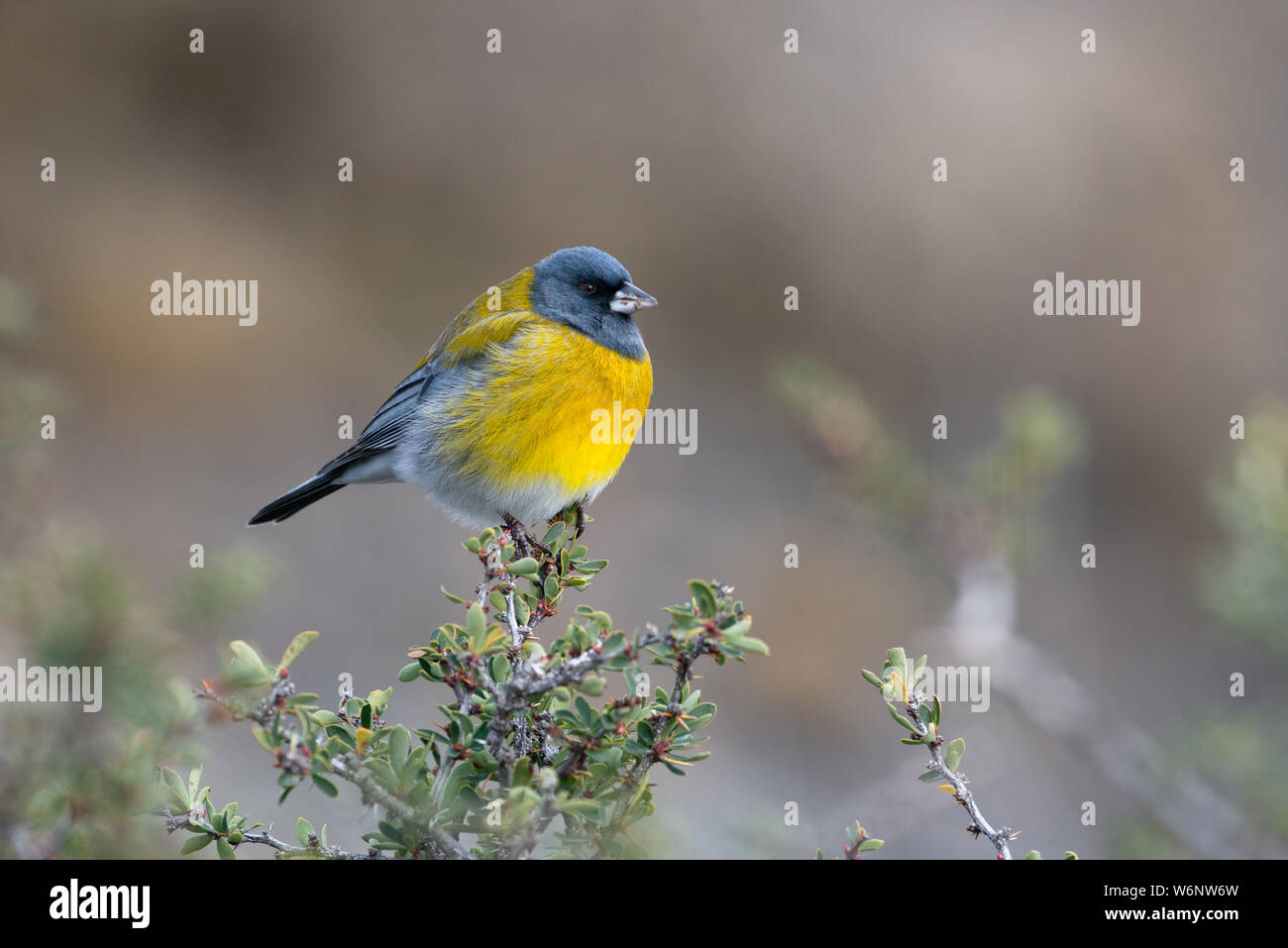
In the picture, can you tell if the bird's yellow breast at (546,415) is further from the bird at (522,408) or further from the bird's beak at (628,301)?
the bird's beak at (628,301)

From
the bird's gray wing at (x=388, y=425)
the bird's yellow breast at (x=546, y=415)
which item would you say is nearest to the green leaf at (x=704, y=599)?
the bird's yellow breast at (x=546, y=415)

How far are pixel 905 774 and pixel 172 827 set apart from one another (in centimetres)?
599

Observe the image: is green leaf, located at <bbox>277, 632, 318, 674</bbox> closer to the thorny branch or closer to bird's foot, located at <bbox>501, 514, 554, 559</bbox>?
the thorny branch

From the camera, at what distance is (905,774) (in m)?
7.03

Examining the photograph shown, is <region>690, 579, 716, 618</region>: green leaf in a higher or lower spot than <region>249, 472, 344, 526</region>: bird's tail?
lower

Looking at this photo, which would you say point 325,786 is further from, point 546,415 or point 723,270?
point 723,270

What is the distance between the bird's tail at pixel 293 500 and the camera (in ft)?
13.3

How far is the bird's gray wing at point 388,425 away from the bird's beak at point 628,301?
0.82m

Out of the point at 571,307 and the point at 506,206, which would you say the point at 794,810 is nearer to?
the point at 571,307

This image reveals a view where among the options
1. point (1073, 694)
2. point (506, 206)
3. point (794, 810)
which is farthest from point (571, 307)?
point (506, 206)

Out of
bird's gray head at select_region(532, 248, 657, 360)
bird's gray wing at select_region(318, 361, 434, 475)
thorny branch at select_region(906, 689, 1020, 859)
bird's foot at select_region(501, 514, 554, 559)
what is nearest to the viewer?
thorny branch at select_region(906, 689, 1020, 859)

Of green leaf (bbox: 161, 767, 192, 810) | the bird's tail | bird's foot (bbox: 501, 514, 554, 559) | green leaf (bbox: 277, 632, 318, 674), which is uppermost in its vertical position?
the bird's tail

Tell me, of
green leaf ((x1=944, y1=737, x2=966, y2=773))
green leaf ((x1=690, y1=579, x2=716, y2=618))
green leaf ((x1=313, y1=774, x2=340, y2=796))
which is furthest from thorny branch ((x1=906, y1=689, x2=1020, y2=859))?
green leaf ((x1=313, y1=774, x2=340, y2=796))

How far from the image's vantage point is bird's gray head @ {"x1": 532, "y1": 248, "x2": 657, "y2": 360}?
4027mm
